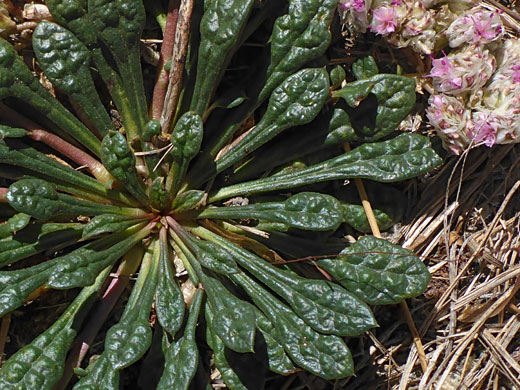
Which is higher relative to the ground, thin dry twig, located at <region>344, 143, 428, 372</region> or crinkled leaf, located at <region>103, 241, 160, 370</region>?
crinkled leaf, located at <region>103, 241, 160, 370</region>

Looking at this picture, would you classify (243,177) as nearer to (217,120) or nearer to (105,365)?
(217,120)

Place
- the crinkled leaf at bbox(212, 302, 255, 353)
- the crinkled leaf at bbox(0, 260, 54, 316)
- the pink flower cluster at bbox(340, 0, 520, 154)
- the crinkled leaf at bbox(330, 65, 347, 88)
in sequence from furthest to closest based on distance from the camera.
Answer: the crinkled leaf at bbox(330, 65, 347, 88) < the pink flower cluster at bbox(340, 0, 520, 154) < the crinkled leaf at bbox(0, 260, 54, 316) < the crinkled leaf at bbox(212, 302, 255, 353)

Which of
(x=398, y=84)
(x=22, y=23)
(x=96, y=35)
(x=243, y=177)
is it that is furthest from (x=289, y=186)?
(x=22, y=23)

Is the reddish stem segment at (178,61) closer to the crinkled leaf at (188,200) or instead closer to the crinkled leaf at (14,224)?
the crinkled leaf at (188,200)

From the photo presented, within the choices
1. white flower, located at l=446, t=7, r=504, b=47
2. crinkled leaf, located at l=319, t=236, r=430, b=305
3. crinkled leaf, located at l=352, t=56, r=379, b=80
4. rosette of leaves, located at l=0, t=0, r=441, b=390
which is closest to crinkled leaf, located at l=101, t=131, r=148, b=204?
rosette of leaves, located at l=0, t=0, r=441, b=390

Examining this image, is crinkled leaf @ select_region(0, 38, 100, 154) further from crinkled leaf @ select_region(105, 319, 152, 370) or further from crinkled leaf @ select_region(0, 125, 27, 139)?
crinkled leaf @ select_region(105, 319, 152, 370)

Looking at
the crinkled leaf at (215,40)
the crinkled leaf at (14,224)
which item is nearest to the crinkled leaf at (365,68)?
the crinkled leaf at (215,40)

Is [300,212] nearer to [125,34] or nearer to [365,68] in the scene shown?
[365,68]
